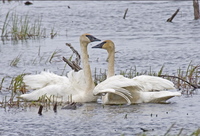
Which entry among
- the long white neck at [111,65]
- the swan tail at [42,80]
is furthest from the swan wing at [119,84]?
the swan tail at [42,80]

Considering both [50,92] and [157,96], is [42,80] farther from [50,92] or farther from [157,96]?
[157,96]

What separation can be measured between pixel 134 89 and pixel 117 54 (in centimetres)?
757

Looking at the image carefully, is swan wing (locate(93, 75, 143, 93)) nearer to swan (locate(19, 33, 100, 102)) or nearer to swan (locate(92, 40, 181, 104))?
swan (locate(92, 40, 181, 104))

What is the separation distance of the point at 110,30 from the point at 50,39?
364cm

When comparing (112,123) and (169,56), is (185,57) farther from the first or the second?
(112,123)

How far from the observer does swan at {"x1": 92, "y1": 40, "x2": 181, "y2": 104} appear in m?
10.3

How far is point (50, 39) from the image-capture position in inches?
885

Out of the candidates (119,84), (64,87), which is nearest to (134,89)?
(119,84)

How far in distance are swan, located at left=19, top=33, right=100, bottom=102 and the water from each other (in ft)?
1.15

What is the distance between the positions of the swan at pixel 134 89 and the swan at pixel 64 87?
0.44 metres

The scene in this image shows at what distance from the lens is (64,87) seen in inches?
435

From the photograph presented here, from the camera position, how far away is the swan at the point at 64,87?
11.0 metres

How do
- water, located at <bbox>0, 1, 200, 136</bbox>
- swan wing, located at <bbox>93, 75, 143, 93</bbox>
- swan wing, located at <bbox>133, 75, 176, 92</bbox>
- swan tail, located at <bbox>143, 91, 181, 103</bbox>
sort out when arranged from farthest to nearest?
swan wing, located at <bbox>133, 75, 176, 92</bbox>
swan tail, located at <bbox>143, 91, 181, 103</bbox>
swan wing, located at <bbox>93, 75, 143, 93</bbox>
water, located at <bbox>0, 1, 200, 136</bbox>

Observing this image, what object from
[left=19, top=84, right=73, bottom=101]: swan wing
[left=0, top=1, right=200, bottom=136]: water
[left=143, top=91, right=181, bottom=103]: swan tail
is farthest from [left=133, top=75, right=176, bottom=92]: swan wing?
[left=19, top=84, right=73, bottom=101]: swan wing
